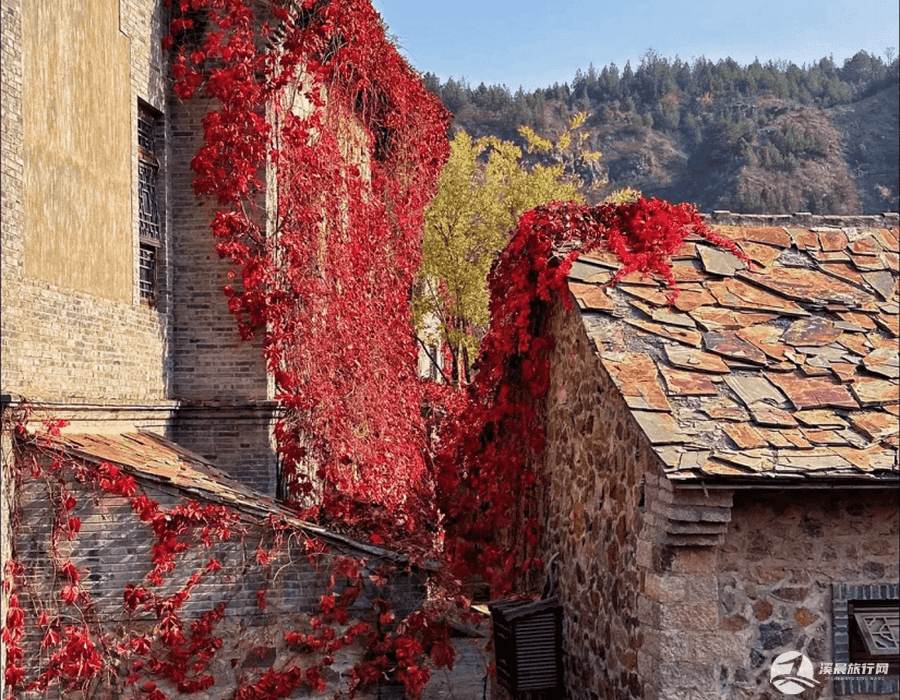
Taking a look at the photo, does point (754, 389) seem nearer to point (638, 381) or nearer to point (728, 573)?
point (638, 381)

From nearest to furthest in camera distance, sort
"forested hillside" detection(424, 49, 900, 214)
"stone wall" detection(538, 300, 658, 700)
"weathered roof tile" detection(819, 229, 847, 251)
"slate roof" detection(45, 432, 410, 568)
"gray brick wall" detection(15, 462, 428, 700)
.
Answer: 1. "stone wall" detection(538, 300, 658, 700)
2. "gray brick wall" detection(15, 462, 428, 700)
3. "slate roof" detection(45, 432, 410, 568)
4. "weathered roof tile" detection(819, 229, 847, 251)
5. "forested hillside" detection(424, 49, 900, 214)

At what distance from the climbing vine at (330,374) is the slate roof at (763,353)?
16.8 inches

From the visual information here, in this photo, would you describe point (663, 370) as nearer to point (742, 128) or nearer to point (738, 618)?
point (738, 618)

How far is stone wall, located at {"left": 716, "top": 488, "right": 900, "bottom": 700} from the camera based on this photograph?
281 inches

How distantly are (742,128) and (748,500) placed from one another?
5143 cm

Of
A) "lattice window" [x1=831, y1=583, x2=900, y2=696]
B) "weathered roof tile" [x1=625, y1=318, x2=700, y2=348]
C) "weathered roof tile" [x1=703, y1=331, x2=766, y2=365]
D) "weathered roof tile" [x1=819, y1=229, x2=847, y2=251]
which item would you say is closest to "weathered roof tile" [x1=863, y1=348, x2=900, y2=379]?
"weathered roof tile" [x1=703, y1=331, x2=766, y2=365]

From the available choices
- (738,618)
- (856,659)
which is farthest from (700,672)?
(856,659)

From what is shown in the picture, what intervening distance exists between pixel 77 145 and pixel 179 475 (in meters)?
3.22

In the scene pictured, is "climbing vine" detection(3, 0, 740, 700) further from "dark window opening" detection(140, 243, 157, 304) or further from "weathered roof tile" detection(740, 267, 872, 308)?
"dark window opening" detection(140, 243, 157, 304)

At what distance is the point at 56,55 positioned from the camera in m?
9.20

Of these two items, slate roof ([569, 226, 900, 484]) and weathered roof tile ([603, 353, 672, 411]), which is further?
weathered roof tile ([603, 353, 672, 411])

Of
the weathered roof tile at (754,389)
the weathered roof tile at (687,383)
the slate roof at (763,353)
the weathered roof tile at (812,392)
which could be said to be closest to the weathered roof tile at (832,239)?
the slate roof at (763,353)

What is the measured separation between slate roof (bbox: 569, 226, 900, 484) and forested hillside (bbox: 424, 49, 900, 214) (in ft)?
130

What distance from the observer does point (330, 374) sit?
1289 centimetres
